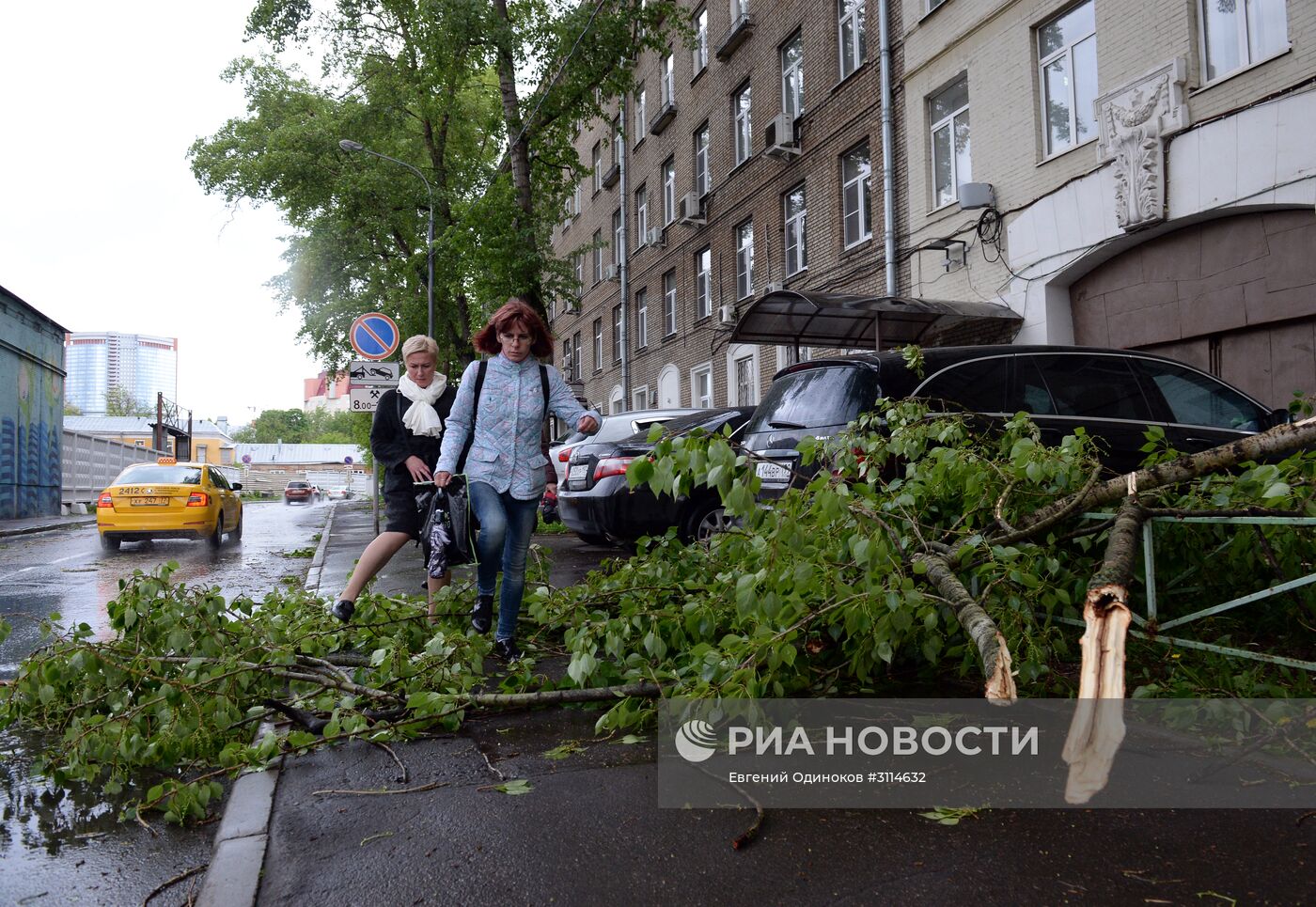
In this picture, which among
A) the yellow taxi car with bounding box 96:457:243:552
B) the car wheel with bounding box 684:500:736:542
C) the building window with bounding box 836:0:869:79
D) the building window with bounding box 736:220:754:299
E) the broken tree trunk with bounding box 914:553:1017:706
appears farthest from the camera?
the building window with bounding box 736:220:754:299

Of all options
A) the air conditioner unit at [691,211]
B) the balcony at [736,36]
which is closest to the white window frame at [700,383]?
the air conditioner unit at [691,211]

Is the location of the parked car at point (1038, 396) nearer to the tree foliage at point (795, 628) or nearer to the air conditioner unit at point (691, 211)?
the tree foliage at point (795, 628)

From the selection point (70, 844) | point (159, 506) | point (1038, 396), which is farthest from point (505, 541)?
point (159, 506)

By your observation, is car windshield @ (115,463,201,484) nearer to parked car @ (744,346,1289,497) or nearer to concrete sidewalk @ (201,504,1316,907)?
parked car @ (744,346,1289,497)

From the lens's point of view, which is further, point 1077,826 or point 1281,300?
point 1281,300

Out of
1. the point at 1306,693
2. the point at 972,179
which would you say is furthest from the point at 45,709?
the point at 972,179

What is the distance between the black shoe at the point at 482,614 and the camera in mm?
5051

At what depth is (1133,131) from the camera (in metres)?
10.9

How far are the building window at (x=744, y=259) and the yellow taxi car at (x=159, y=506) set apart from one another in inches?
464

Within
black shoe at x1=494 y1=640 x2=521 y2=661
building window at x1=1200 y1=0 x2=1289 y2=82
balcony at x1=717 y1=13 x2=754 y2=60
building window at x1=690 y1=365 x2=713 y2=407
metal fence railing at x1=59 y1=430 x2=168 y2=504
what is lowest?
black shoe at x1=494 y1=640 x2=521 y2=661

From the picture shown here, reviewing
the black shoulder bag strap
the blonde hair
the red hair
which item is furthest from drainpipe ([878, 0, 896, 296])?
the black shoulder bag strap

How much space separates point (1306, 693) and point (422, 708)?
3.12 m

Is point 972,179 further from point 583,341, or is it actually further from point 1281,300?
point 583,341

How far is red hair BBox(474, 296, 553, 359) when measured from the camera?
16.2ft
